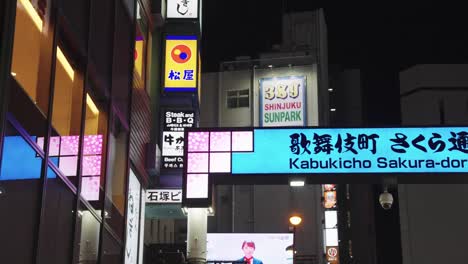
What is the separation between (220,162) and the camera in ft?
52.1

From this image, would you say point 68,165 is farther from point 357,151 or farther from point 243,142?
point 357,151

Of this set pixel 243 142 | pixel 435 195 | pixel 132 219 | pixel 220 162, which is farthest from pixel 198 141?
pixel 435 195

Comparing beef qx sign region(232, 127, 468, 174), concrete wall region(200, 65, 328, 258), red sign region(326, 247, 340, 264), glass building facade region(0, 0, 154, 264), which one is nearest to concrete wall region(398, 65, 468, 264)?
red sign region(326, 247, 340, 264)

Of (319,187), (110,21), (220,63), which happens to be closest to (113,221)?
(110,21)

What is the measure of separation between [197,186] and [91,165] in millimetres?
2457

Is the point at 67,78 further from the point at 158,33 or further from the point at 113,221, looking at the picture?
the point at 158,33

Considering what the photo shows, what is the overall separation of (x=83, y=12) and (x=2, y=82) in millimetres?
4810

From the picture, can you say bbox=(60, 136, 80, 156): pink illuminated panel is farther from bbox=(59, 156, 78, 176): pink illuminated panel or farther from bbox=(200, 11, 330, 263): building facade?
bbox=(200, 11, 330, 263): building facade

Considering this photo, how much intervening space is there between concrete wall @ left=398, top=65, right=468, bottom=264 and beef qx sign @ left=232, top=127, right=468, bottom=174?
42.0 metres

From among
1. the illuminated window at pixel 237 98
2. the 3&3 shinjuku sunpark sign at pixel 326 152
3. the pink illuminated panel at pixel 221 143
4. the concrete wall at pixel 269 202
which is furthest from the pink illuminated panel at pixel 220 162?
the illuminated window at pixel 237 98

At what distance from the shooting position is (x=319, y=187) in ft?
157

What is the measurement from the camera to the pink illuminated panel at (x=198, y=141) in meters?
16.0

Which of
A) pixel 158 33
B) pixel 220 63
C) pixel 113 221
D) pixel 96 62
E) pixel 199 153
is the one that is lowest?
pixel 113 221

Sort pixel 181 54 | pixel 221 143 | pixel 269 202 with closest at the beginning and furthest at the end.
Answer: pixel 221 143 < pixel 181 54 < pixel 269 202
